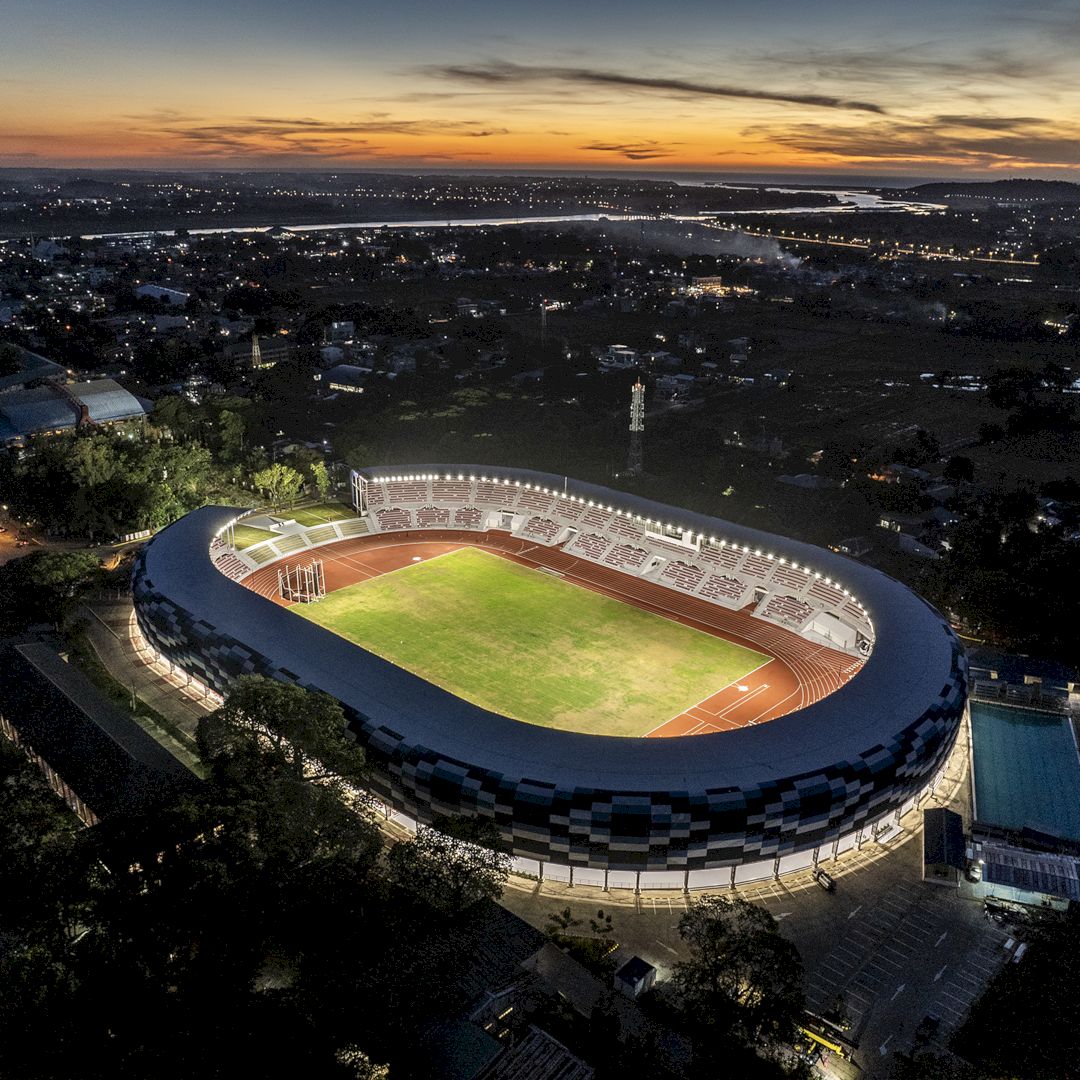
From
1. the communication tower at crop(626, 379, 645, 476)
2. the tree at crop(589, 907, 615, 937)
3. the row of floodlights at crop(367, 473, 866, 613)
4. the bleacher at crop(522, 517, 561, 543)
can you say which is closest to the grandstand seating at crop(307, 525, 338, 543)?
the row of floodlights at crop(367, 473, 866, 613)

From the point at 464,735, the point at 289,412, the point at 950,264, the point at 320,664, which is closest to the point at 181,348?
the point at 289,412

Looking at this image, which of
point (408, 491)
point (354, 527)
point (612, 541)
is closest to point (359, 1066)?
point (612, 541)

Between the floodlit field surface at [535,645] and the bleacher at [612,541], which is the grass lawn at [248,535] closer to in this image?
the bleacher at [612,541]

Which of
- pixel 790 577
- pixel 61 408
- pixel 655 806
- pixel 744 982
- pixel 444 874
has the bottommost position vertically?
pixel 744 982

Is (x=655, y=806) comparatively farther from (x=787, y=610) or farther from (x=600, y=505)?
(x=600, y=505)

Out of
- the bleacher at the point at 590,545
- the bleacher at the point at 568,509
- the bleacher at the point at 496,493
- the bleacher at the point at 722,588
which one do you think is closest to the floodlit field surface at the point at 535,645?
the bleacher at the point at 590,545

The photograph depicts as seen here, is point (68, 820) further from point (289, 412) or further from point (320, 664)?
point (289, 412)
